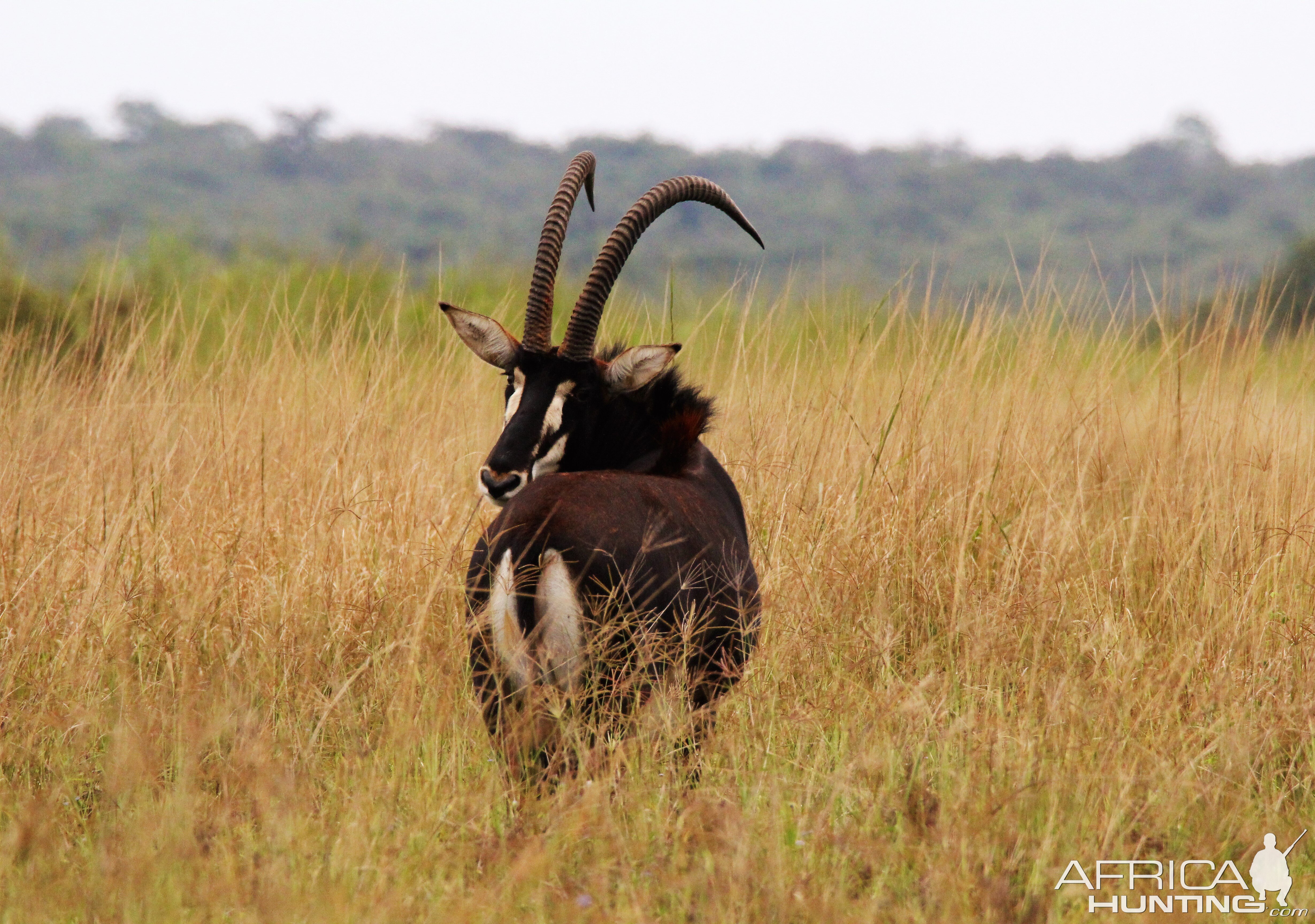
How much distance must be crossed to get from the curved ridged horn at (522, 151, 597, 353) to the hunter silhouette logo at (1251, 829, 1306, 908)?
7.58 ft

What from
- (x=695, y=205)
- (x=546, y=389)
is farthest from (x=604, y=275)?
(x=695, y=205)

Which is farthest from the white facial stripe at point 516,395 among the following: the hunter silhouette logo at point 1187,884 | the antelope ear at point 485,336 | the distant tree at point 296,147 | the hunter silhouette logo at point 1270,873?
the distant tree at point 296,147

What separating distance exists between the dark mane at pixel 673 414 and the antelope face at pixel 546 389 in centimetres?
10

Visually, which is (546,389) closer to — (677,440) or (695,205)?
(677,440)

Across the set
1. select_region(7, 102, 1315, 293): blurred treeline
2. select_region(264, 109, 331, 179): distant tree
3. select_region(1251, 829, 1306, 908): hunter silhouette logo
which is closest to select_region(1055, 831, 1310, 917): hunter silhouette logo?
select_region(1251, 829, 1306, 908): hunter silhouette logo

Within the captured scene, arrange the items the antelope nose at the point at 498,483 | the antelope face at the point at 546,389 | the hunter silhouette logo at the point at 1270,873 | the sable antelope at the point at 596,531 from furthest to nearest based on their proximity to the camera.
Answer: the antelope face at the point at 546,389 < the antelope nose at the point at 498,483 < the sable antelope at the point at 596,531 < the hunter silhouette logo at the point at 1270,873

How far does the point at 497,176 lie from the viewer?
75062mm

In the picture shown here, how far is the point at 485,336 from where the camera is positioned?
154 inches

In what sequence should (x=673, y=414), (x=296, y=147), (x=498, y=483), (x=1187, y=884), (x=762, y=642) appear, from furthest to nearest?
(x=296, y=147)
(x=762, y=642)
(x=673, y=414)
(x=498, y=483)
(x=1187, y=884)

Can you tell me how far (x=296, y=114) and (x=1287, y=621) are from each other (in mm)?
76585

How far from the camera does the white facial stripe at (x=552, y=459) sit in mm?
3656

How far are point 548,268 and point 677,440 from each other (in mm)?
697

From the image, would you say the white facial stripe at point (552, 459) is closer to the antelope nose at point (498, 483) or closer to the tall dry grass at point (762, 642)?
the antelope nose at point (498, 483)

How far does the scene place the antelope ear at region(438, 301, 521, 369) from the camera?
3840 mm
